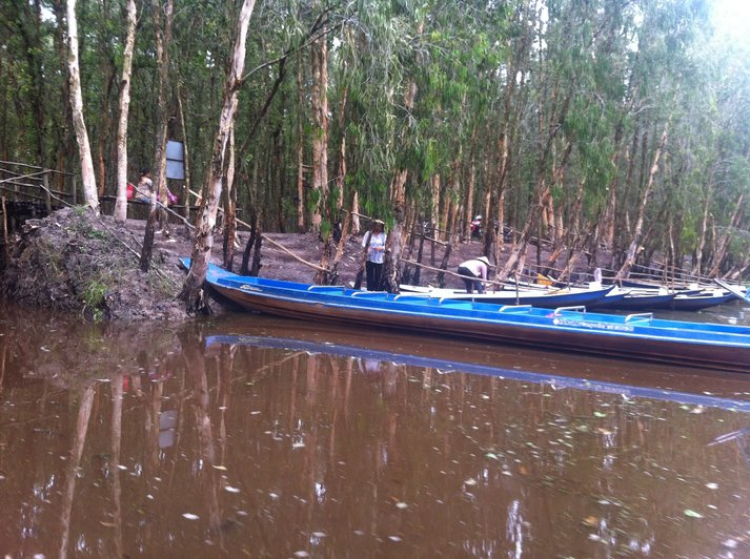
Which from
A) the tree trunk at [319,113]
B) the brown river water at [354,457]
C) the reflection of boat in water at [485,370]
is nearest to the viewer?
the brown river water at [354,457]

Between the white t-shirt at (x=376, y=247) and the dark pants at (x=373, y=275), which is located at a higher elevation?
the white t-shirt at (x=376, y=247)

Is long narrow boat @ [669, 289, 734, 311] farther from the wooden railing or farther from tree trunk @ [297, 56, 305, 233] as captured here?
the wooden railing

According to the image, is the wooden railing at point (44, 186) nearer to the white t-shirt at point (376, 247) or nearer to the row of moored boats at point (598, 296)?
the white t-shirt at point (376, 247)

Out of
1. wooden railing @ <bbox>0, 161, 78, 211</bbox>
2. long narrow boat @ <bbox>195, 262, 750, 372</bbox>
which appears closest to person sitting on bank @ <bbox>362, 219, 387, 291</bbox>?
long narrow boat @ <bbox>195, 262, 750, 372</bbox>

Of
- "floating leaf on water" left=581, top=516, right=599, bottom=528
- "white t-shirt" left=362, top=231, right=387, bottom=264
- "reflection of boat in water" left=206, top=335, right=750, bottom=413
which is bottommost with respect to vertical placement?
"floating leaf on water" left=581, top=516, right=599, bottom=528

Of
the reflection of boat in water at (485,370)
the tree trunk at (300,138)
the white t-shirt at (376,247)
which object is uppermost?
the tree trunk at (300,138)

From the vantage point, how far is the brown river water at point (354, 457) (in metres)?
3.62

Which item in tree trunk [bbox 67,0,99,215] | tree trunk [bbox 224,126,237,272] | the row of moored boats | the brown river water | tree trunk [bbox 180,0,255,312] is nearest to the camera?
the brown river water

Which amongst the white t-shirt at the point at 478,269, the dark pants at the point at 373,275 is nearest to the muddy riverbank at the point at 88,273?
the dark pants at the point at 373,275

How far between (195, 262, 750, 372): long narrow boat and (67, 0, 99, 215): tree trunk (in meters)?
2.67

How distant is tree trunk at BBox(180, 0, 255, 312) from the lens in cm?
960

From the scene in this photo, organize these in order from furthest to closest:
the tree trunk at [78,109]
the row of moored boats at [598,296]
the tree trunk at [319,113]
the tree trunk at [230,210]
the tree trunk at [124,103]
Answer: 1. the row of moored boats at [598,296]
2. the tree trunk at [319,113]
3. the tree trunk at [230,210]
4. the tree trunk at [124,103]
5. the tree trunk at [78,109]

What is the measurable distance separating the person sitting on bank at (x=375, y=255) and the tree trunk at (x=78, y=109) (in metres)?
5.37

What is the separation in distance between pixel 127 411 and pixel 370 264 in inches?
327
